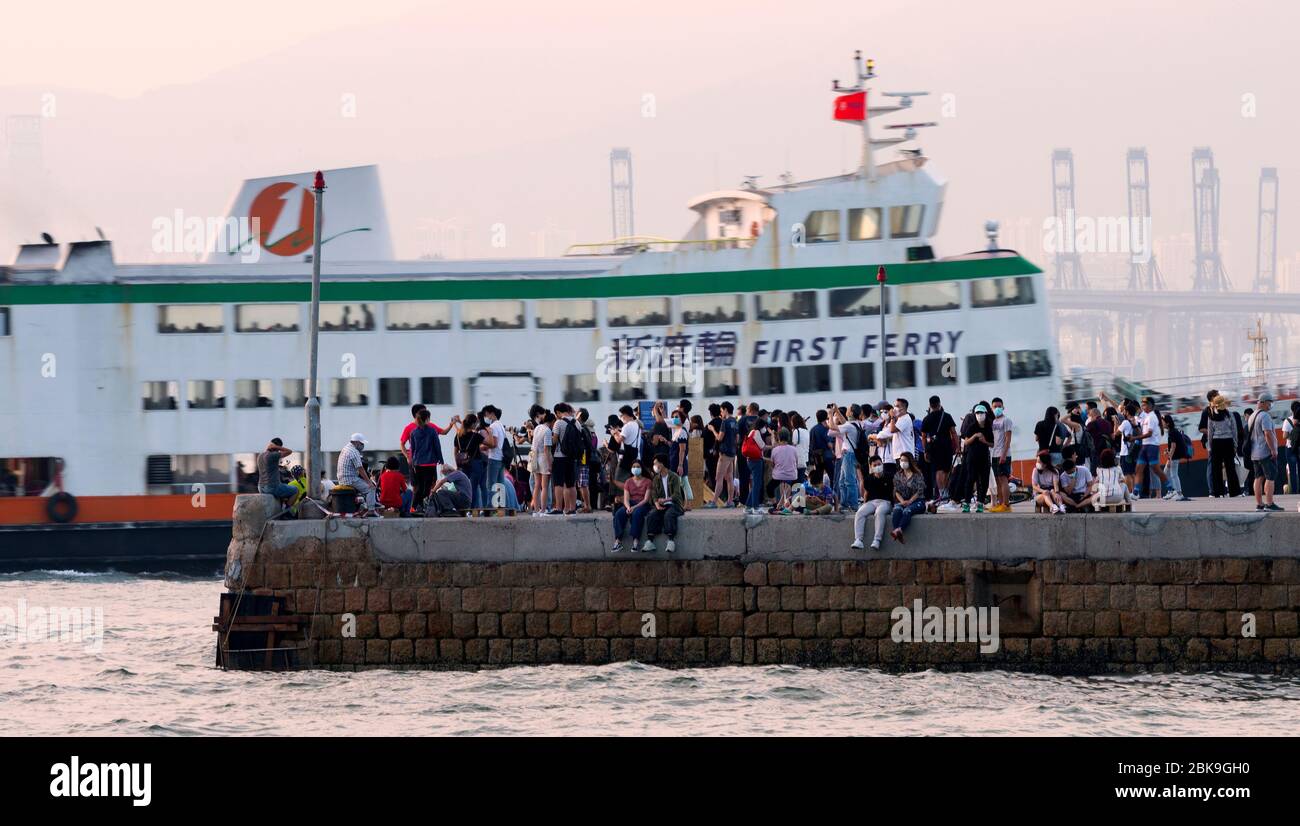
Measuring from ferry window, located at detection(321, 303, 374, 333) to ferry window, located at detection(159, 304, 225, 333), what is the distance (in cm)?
254

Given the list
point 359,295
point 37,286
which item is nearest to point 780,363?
point 359,295

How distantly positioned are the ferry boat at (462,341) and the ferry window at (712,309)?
53 mm

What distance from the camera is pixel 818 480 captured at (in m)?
26.6

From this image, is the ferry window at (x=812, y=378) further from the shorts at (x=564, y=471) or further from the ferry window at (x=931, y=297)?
the shorts at (x=564, y=471)

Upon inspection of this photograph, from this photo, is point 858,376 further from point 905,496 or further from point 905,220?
point 905,496

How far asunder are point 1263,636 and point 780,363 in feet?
65.2

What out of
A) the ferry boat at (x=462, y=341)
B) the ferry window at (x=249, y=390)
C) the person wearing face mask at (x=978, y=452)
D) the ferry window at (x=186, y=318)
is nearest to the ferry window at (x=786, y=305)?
the ferry boat at (x=462, y=341)

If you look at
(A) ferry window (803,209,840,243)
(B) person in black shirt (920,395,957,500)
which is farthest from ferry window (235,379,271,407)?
(B) person in black shirt (920,395,957,500)

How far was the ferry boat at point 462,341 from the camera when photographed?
40.8 m

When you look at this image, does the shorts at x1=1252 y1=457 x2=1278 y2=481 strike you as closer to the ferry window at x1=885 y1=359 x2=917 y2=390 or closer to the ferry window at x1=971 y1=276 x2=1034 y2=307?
the ferry window at x1=885 y1=359 x2=917 y2=390

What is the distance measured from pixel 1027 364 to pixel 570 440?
19053 mm

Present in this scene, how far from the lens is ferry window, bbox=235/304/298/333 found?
40875 mm

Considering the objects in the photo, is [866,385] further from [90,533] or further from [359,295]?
[90,533]

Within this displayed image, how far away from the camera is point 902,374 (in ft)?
135
